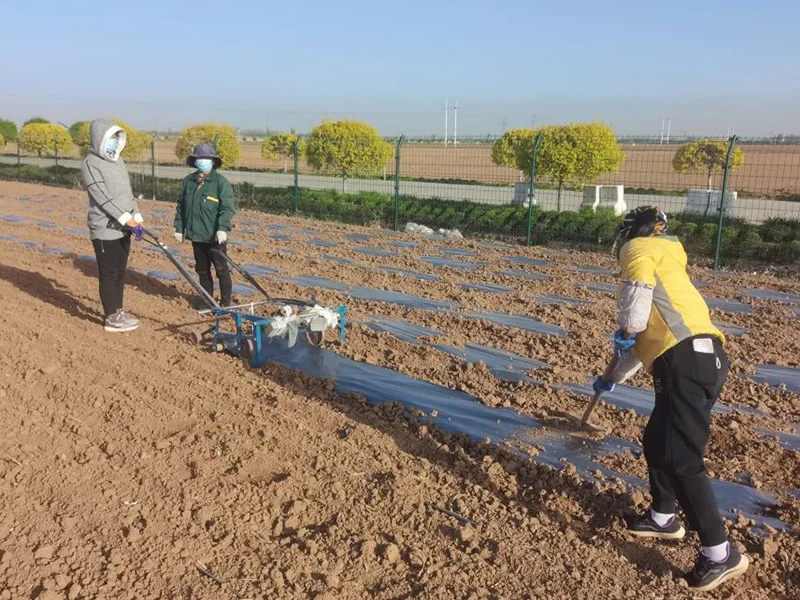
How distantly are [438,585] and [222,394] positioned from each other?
2524mm

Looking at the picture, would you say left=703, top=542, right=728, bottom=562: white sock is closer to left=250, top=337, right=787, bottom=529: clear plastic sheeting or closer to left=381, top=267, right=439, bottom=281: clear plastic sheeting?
left=250, top=337, right=787, bottom=529: clear plastic sheeting

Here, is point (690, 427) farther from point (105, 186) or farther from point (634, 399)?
point (105, 186)

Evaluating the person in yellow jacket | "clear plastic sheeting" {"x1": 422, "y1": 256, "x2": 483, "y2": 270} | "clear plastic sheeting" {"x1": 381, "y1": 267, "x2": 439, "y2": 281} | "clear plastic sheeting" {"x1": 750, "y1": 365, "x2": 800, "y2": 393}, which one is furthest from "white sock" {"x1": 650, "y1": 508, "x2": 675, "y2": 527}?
"clear plastic sheeting" {"x1": 422, "y1": 256, "x2": 483, "y2": 270}

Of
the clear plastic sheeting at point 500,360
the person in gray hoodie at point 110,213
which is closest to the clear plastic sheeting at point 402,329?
the clear plastic sheeting at point 500,360

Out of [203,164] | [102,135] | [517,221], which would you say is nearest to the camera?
[102,135]

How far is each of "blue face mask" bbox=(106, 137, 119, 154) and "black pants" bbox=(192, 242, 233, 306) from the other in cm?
125

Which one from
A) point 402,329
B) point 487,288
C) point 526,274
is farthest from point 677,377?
point 526,274

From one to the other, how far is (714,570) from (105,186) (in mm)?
5466

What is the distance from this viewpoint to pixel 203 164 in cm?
653

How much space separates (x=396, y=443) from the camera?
163 inches

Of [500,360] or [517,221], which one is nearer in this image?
[500,360]

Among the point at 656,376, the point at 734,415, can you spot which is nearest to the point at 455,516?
the point at 656,376

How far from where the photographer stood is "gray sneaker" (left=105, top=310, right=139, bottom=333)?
617 cm

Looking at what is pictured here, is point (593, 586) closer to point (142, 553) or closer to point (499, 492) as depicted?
point (499, 492)
